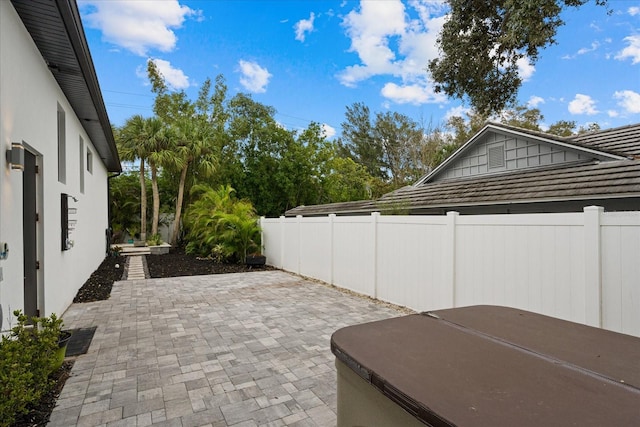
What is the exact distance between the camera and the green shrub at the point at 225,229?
11.4 metres

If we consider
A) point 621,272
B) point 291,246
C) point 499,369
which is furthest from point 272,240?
point 499,369

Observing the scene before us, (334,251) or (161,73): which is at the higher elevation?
(161,73)

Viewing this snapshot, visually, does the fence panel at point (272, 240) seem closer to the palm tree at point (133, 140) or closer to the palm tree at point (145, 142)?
the palm tree at point (145, 142)

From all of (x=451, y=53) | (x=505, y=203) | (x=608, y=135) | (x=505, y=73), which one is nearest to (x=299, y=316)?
(x=505, y=203)

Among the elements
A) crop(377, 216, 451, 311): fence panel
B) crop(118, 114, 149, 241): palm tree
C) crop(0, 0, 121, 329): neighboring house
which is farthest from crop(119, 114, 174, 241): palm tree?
crop(377, 216, 451, 311): fence panel

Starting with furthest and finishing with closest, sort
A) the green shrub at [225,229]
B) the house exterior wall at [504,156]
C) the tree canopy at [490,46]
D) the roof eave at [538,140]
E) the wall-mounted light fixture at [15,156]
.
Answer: the green shrub at [225,229], the house exterior wall at [504,156], the roof eave at [538,140], the tree canopy at [490,46], the wall-mounted light fixture at [15,156]

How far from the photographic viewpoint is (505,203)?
756cm

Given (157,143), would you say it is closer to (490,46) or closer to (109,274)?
(109,274)

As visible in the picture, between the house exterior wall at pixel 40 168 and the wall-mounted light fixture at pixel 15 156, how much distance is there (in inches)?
2.5

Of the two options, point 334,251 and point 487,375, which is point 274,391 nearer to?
point 487,375

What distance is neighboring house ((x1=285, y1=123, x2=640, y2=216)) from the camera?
6.27 m

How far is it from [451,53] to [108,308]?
9.17 meters

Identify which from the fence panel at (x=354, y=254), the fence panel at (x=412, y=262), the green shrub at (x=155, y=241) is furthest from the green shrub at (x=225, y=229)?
the fence panel at (x=412, y=262)

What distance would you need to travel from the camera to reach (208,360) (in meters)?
3.75
